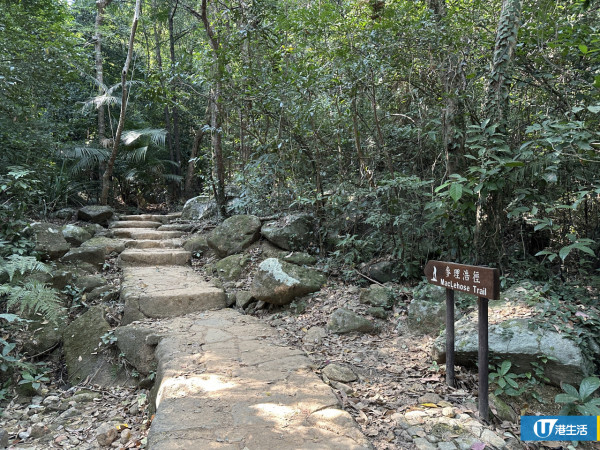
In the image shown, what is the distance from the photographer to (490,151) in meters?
3.27

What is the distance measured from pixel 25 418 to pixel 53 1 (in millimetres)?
7692

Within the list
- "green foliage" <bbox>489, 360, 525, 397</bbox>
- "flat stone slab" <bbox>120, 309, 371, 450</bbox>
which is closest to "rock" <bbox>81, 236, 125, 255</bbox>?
"flat stone slab" <bbox>120, 309, 371, 450</bbox>

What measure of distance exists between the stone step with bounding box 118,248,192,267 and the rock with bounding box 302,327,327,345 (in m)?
3.39

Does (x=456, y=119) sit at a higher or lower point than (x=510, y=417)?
higher

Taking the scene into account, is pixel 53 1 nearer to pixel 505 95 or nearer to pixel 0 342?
pixel 0 342

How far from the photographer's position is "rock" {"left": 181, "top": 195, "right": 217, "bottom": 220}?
8.02 m

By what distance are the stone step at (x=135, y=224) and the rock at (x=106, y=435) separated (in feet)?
18.4

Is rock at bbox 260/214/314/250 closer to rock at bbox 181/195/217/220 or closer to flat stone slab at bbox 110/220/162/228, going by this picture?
rock at bbox 181/195/217/220

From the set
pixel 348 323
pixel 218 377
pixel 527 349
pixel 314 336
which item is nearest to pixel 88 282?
pixel 218 377

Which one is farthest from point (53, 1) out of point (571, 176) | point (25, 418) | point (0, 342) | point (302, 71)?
point (571, 176)

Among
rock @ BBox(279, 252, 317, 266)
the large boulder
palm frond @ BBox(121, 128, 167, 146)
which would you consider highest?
palm frond @ BBox(121, 128, 167, 146)

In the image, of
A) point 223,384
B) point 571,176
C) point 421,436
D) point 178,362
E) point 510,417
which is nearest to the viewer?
point 421,436

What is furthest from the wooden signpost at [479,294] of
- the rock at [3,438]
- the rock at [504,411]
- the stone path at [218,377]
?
the rock at [3,438]

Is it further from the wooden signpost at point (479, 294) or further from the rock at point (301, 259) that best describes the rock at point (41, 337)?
the wooden signpost at point (479, 294)
